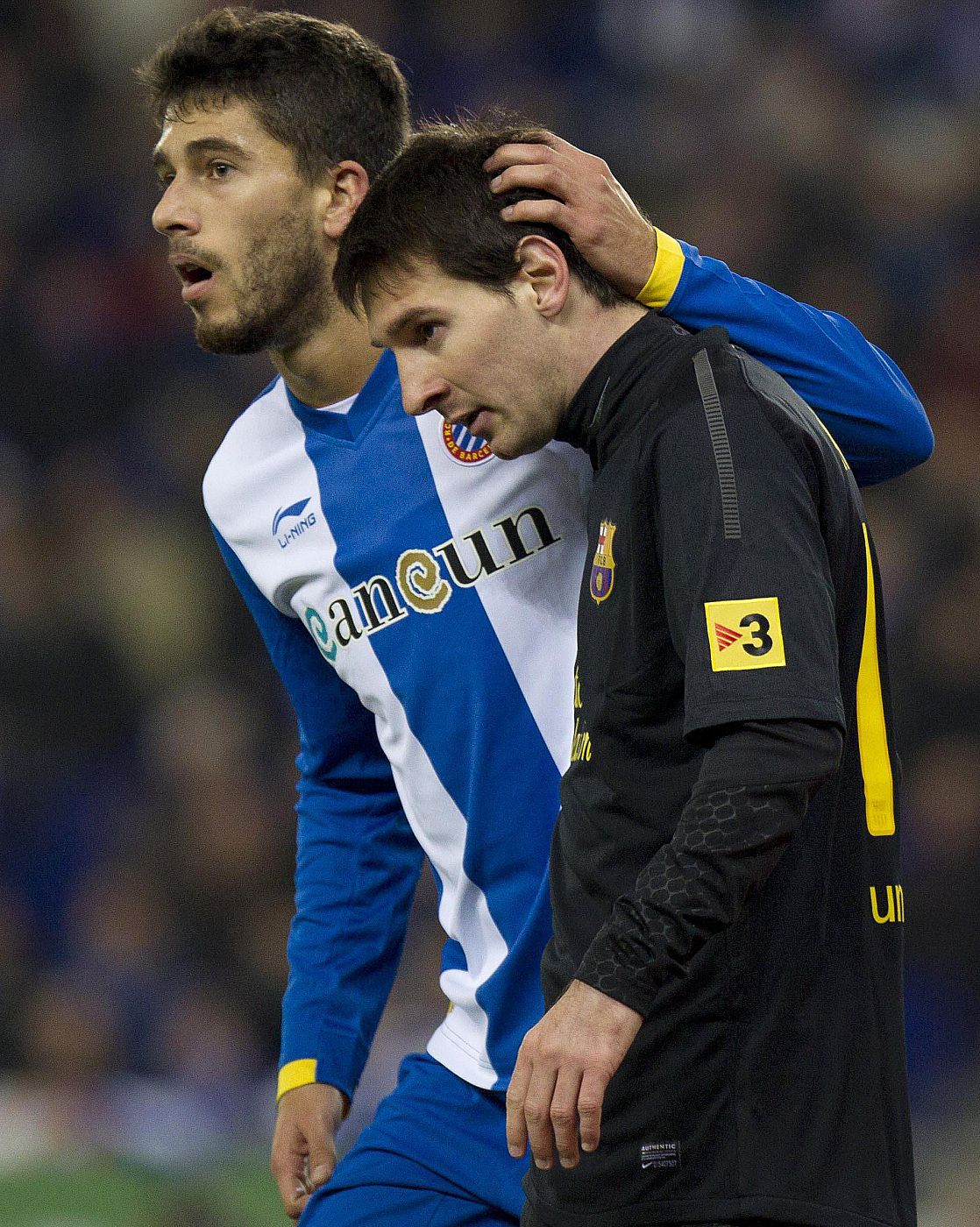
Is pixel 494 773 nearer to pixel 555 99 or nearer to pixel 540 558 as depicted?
pixel 540 558

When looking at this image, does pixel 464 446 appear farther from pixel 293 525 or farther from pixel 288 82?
pixel 288 82

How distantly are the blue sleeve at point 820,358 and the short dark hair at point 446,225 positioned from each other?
4.3 inches

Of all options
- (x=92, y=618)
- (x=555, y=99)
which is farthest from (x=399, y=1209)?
(x=555, y=99)

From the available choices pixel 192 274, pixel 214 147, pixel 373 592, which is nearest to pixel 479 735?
pixel 373 592

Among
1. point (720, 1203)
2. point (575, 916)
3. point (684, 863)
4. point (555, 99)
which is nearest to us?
point (684, 863)

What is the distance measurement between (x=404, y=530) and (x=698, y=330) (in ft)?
1.96

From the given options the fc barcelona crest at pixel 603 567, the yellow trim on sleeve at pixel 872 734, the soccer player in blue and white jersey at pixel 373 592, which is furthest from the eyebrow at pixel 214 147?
the yellow trim on sleeve at pixel 872 734

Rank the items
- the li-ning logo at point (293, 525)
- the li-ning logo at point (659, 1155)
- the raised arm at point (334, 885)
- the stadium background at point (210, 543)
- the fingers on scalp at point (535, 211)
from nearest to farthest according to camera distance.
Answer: the li-ning logo at point (659, 1155) → the fingers on scalp at point (535, 211) → the li-ning logo at point (293, 525) → the raised arm at point (334, 885) → the stadium background at point (210, 543)

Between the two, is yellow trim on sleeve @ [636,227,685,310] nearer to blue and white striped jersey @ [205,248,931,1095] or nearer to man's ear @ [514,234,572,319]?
man's ear @ [514,234,572,319]

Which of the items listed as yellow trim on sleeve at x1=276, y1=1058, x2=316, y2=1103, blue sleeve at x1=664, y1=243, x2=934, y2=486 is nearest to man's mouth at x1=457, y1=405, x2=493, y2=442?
blue sleeve at x1=664, y1=243, x2=934, y2=486

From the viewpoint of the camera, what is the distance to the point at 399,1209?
7.68 ft

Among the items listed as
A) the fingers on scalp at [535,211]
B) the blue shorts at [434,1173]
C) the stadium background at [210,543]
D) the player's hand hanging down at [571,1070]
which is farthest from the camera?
the stadium background at [210,543]

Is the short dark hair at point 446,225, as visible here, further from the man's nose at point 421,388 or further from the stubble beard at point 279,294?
the stubble beard at point 279,294

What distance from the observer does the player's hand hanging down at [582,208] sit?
1.93 metres
